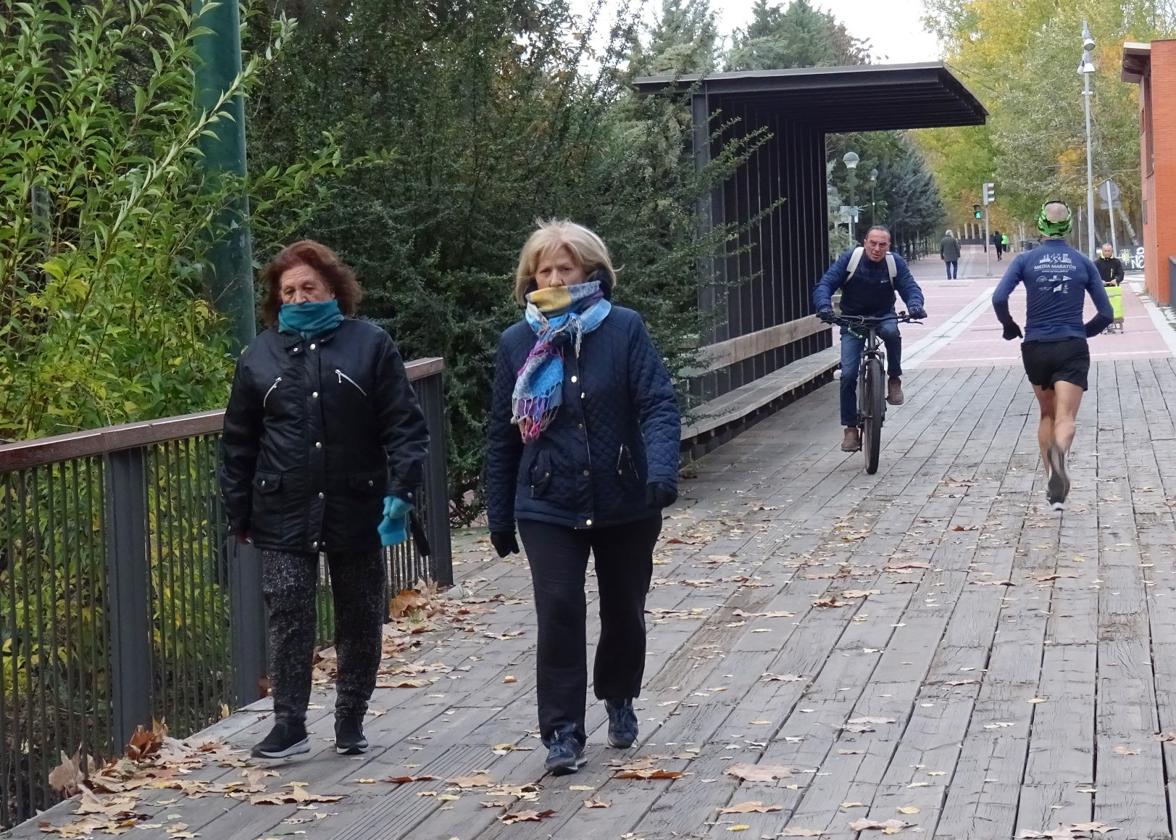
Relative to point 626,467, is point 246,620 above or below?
below

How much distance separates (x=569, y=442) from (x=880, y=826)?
153 cm

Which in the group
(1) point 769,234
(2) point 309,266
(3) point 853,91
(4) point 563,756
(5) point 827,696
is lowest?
(5) point 827,696

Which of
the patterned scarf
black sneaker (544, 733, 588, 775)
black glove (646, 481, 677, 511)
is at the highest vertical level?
the patterned scarf

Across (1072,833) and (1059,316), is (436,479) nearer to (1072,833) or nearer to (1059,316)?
(1059,316)

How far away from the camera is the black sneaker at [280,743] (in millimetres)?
6289

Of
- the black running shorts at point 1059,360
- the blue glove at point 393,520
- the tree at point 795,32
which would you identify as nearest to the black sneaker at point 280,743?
the blue glove at point 393,520

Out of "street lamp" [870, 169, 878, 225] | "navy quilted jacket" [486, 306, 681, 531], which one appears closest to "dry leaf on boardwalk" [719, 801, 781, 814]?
"navy quilted jacket" [486, 306, 681, 531]

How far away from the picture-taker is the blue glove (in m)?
6.09

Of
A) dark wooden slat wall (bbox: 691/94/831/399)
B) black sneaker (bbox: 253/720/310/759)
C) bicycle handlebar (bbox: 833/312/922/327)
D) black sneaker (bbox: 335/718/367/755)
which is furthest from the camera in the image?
dark wooden slat wall (bbox: 691/94/831/399)

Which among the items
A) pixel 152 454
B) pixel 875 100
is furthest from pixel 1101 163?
pixel 152 454

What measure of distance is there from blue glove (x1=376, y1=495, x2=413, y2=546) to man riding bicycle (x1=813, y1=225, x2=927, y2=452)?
27.9ft

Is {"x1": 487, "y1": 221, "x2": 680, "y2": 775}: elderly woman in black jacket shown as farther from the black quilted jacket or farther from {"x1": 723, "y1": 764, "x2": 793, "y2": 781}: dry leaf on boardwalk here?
{"x1": 723, "y1": 764, "x2": 793, "y2": 781}: dry leaf on boardwalk

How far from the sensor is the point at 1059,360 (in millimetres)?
12172

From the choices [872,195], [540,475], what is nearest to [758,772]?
[540,475]
